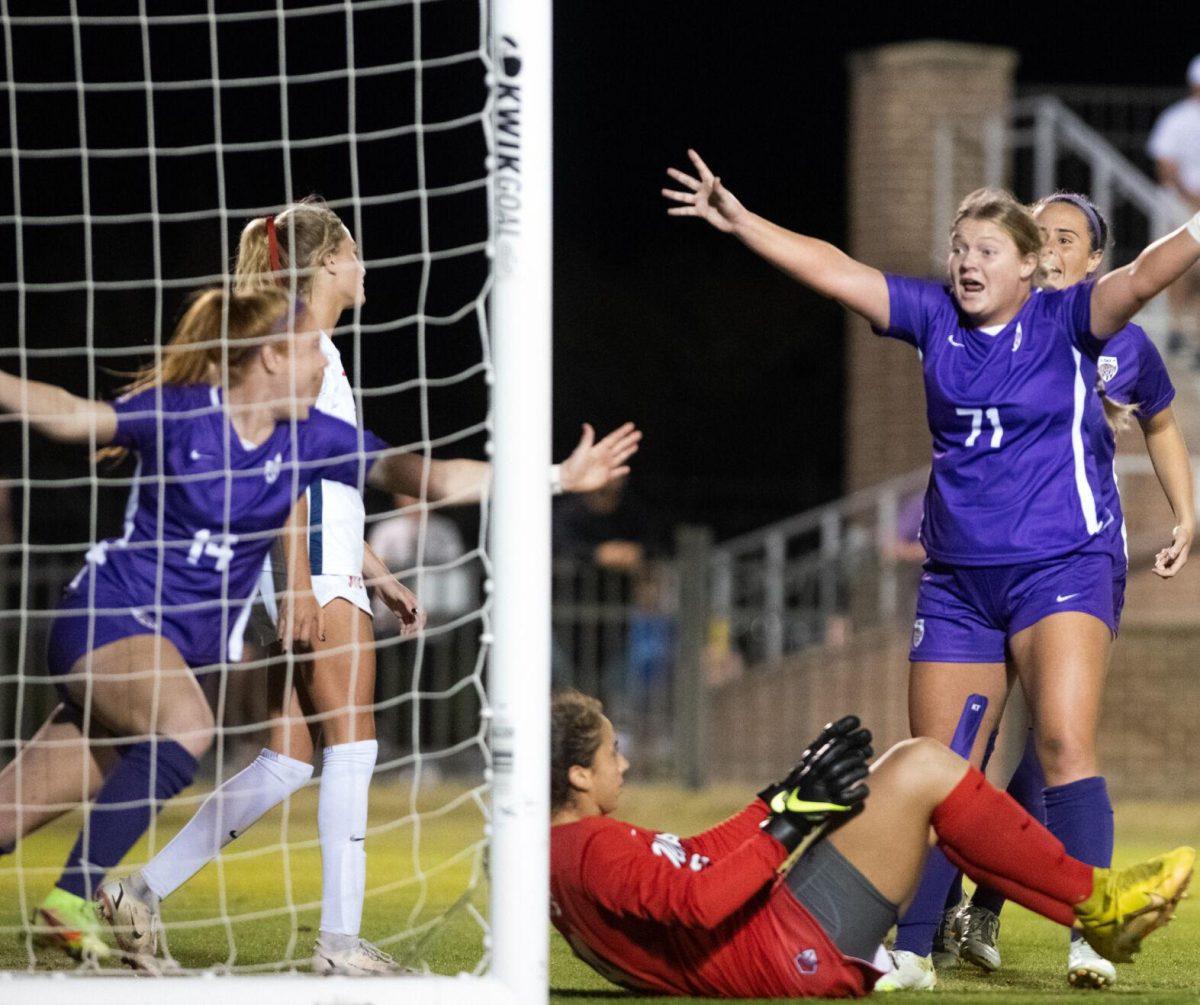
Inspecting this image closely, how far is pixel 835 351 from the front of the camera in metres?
27.3

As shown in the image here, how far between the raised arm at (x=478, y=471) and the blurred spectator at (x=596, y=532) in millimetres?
7137

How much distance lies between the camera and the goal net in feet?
12.7

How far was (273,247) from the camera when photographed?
15.6 ft

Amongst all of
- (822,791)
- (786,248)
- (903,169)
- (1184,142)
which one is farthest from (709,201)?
(903,169)

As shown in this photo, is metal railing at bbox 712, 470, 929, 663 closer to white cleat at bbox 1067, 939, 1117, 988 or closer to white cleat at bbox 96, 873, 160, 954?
white cleat at bbox 1067, 939, 1117, 988

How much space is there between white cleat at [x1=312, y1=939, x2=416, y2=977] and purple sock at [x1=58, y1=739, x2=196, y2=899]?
499 mm

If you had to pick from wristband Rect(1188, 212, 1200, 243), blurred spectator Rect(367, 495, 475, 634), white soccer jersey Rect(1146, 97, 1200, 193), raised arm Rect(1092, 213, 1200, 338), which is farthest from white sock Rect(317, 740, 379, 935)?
white soccer jersey Rect(1146, 97, 1200, 193)

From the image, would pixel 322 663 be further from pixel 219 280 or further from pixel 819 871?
pixel 819 871

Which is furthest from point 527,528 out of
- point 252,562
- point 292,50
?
point 292,50

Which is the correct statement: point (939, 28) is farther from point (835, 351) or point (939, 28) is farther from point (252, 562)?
point (252, 562)

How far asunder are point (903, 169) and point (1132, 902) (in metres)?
10.6

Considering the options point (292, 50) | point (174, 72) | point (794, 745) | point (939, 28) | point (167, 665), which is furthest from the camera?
point (939, 28)

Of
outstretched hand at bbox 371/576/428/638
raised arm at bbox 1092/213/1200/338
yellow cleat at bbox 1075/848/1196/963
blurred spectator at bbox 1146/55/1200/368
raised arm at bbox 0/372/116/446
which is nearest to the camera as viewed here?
yellow cleat at bbox 1075/848/1196/963

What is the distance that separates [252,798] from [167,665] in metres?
0.44
